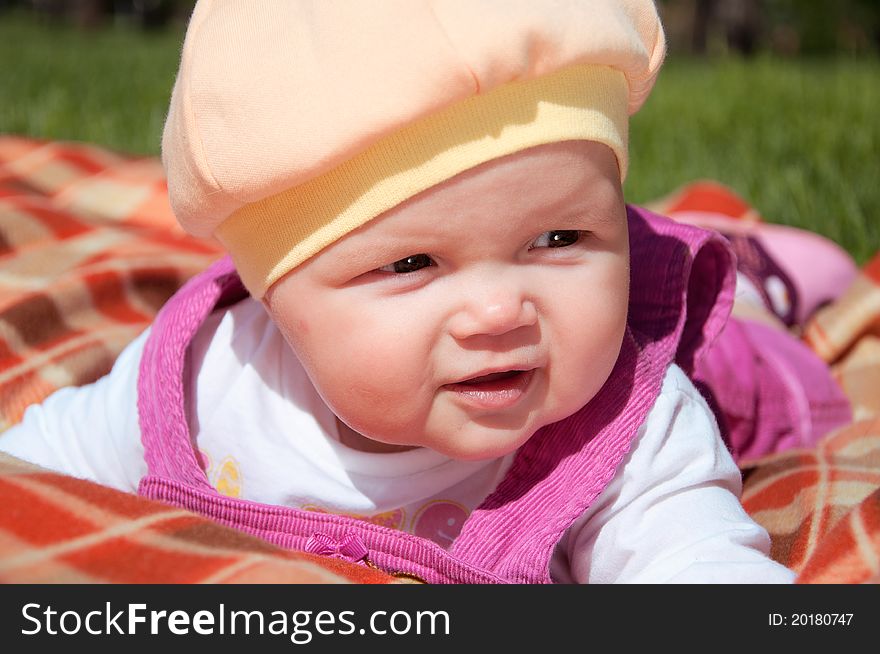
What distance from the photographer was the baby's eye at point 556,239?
1.30 m

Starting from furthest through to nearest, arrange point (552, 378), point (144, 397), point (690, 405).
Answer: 1. point (144, 397)
2. point (690, 405)
3. point (552, 378)

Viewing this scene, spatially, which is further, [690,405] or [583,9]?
[690,405]

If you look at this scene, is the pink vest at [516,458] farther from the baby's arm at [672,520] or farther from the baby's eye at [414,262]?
the baby's eye at [414,262]

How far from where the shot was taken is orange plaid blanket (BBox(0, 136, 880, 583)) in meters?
1.19

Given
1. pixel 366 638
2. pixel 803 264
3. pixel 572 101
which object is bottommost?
pixel 803 264

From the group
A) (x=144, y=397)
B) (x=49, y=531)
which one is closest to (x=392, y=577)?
(x=49, y=531)

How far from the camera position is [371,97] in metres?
1.20

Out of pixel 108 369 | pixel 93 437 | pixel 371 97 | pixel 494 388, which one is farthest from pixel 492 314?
pixel 108 369

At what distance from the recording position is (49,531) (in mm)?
1227

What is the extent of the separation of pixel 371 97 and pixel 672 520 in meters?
0.65

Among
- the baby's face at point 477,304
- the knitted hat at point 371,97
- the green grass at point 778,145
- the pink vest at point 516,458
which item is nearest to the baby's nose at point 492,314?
the baby's face at point 477,304

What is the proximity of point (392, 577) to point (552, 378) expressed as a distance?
0.32 meters

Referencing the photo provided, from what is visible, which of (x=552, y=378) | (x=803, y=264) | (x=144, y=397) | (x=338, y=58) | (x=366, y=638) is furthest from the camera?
(x=803, y=264)

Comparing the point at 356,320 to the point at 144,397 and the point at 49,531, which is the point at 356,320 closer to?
the point at 49,531
